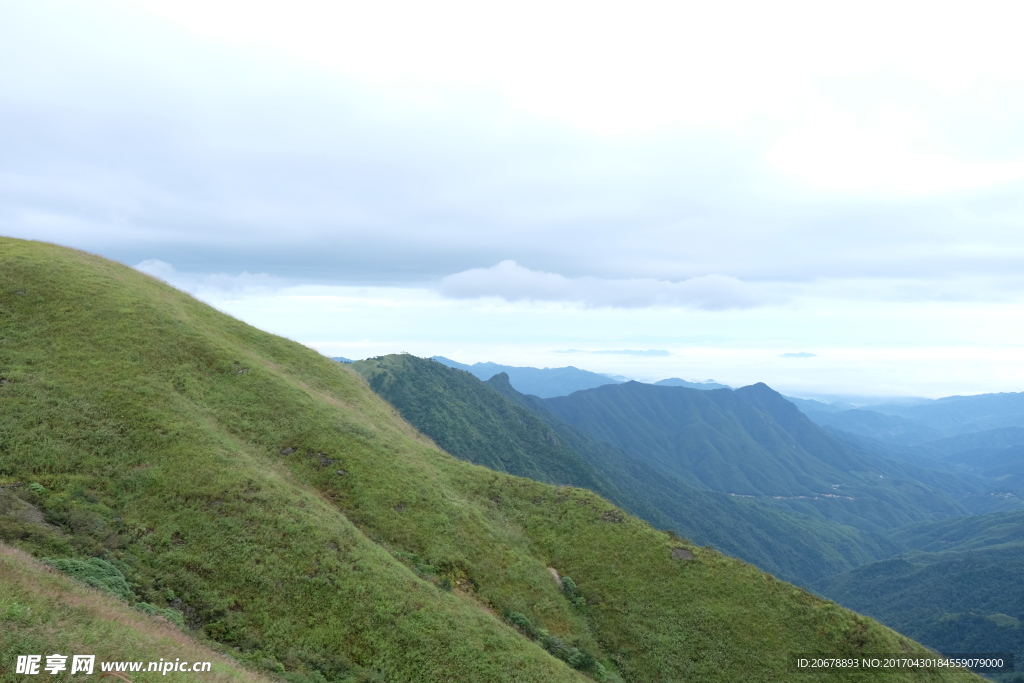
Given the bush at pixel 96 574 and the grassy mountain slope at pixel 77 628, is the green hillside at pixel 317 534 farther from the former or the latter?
the grassy mountain slope at pixel 77 628

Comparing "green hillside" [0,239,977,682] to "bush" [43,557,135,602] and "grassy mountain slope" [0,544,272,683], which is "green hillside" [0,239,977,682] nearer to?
"bush" [43,557,135,602]

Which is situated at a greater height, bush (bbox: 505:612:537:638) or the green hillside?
the green hillside

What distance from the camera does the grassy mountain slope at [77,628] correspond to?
45.1 ft

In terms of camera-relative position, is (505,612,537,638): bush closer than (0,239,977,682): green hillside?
No

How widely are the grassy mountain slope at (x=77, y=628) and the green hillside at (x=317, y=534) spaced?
107 inches

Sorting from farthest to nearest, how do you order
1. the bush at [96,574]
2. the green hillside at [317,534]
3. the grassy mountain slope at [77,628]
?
the green hillside at [317,534]
the bush at [96,574]
the grassy mountain slope at [77,628]

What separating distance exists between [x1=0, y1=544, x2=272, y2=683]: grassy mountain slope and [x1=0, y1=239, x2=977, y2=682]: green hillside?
8.95ft

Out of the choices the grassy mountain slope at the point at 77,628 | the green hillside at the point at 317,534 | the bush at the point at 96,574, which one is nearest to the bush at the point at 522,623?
the green hillside at the point at 317,534

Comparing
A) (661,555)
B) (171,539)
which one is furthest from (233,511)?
(661,555)

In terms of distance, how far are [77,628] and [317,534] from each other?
488 inches

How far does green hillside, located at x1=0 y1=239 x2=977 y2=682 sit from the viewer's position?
22.9 metres

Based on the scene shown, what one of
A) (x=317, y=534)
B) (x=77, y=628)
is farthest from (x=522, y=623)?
(x=77, y=628)

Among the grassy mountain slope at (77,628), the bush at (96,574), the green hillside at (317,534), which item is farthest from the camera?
the green hillside at (317,534)

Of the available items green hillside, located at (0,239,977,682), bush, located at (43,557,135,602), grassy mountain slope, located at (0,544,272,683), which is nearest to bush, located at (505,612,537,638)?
green hillside, located at (0,239,977,682)
